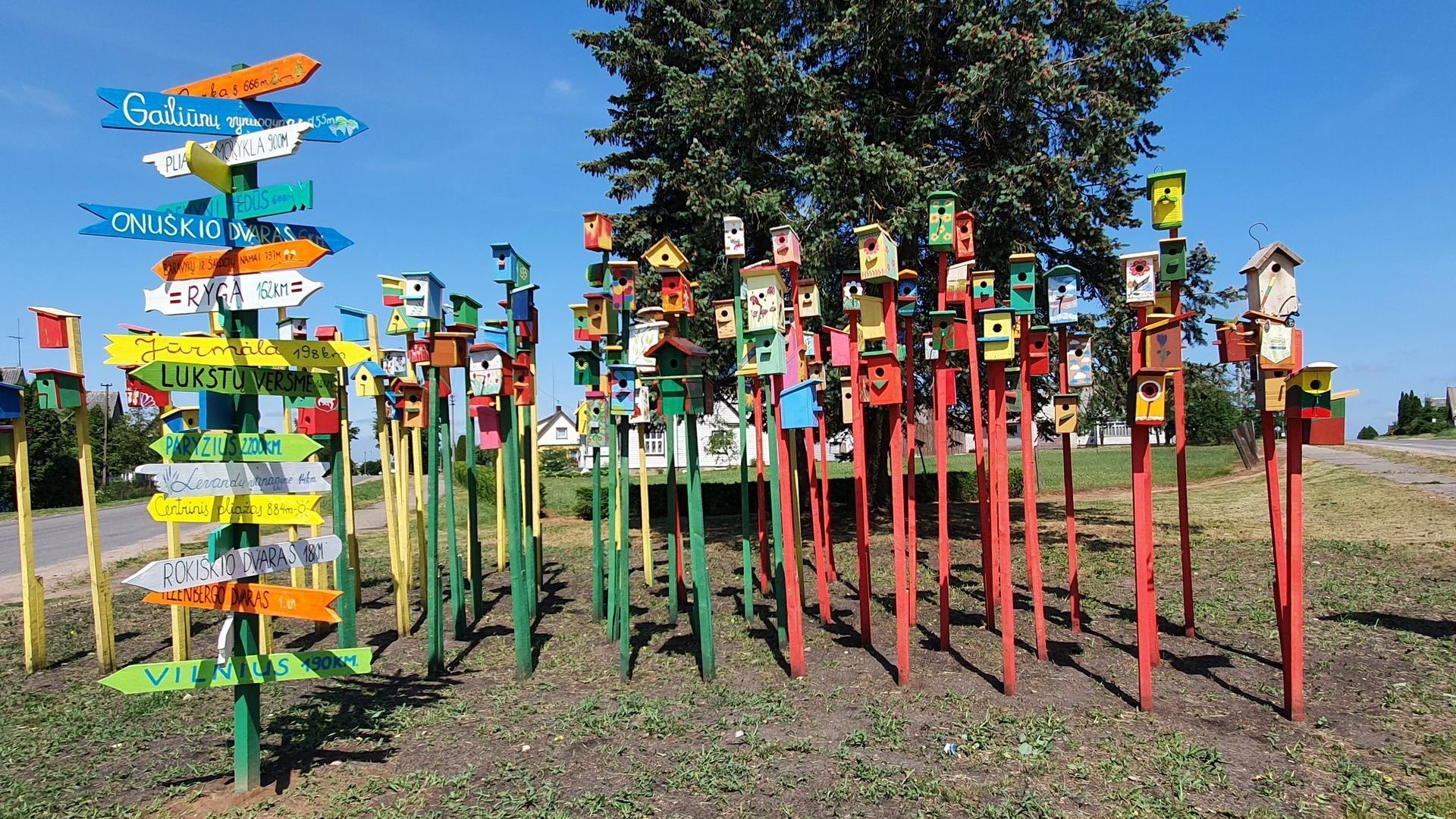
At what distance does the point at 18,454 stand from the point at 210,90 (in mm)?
4475

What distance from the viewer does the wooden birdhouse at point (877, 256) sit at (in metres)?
5.28

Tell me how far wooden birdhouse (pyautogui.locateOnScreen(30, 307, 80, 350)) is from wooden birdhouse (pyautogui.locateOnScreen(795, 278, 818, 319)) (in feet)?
20.0

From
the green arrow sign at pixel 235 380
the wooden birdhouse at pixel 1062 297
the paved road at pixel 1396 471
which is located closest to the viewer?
the green arrow sign at pixel 235 380

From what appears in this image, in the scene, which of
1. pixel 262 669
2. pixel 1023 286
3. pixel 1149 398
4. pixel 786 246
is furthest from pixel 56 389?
pixel 1149 398

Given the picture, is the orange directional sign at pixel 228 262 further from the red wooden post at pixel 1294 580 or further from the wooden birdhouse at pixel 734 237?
the red wooden post at pixel 1294 580

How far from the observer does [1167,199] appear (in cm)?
546

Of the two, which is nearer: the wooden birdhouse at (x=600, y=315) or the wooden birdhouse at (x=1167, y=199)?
the wooden birdhouse at (x=1167, y=199)

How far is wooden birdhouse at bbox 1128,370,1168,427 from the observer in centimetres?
479

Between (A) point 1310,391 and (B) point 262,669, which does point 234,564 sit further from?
(A) point 1310,391

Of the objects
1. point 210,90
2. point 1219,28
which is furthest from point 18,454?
point 1219,28

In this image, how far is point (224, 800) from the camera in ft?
13.5

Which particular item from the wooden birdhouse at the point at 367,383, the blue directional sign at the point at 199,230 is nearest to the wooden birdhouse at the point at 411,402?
the wooden birdhouse at the point at 367,383

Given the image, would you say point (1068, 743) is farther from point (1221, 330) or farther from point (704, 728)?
point (1221, 330)

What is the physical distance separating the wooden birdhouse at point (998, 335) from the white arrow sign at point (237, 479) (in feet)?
13.8
